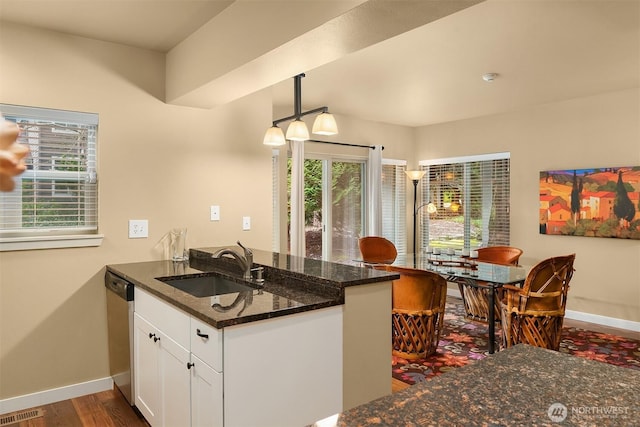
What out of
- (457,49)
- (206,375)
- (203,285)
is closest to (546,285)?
(457,49)

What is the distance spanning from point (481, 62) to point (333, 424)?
141 inches

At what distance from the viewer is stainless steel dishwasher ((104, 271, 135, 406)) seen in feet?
9.09

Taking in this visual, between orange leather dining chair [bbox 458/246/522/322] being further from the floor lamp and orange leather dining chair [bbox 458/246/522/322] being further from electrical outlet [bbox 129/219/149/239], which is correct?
electrical outlet [bbox 129/219/149/239]

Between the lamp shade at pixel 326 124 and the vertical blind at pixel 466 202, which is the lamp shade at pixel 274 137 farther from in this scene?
the vertical blind at pixel 466 202

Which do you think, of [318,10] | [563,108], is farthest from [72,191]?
[563,108]

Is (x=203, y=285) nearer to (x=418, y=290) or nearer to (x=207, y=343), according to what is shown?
(x=207, y=343)

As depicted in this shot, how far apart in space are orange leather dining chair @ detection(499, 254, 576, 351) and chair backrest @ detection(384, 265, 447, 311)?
1.81 feet

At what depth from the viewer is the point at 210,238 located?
11.8 feet

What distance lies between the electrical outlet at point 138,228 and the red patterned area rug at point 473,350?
7.21ft

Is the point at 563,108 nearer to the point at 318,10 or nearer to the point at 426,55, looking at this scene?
the point at 426,55

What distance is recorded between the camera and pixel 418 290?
3.65m

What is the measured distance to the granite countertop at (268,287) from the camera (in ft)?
6.19

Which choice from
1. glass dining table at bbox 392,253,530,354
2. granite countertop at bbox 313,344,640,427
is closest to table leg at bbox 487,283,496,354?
glass dining table at bbox 392,253,530,354

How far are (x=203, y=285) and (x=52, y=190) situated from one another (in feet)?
3.95
